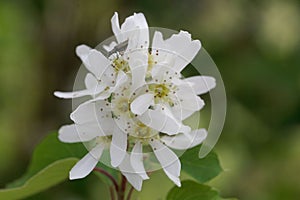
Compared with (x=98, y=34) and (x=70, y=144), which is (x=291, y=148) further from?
(x=70, y=144)

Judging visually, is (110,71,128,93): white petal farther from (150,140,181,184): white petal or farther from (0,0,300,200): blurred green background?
(0,0,300,200): blurred green background

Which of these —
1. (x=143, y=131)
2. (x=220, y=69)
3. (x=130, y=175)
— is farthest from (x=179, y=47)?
(x=220, y=69)

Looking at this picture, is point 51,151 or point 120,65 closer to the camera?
point 120,65

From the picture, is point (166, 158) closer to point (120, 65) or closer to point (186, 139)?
point (186, 139)

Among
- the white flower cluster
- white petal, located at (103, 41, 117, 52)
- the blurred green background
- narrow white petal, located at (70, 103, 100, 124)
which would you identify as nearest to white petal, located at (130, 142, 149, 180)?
the white flower cluster

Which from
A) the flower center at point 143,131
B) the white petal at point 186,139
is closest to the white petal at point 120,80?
the flower center at point 143,131

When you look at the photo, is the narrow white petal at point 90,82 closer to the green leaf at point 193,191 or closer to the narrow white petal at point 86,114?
the narrow white petal at point 86,114
